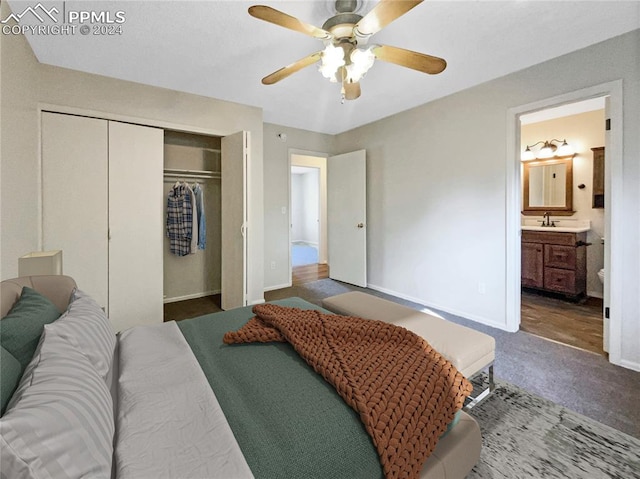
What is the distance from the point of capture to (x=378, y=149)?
4391 mm

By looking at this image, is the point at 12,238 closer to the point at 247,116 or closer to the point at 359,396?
the point at 359,396

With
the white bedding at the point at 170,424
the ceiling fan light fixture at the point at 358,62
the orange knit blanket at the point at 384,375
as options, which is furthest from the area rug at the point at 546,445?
the ceiling fan light fixture at the point at 358,62

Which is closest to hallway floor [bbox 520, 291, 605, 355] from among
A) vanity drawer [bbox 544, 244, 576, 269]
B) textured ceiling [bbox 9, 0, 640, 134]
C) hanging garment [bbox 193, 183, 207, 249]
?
vanity drawer [bbox 544, 244, 576, 269]

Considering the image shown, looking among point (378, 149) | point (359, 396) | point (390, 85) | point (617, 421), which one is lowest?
point (617, 421)

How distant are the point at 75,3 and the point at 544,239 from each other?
17.4ft

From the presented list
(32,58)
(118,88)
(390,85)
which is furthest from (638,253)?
(32,58)

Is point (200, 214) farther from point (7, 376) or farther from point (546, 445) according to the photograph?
point (546, 445)

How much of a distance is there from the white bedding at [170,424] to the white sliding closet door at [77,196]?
2067 millimetres

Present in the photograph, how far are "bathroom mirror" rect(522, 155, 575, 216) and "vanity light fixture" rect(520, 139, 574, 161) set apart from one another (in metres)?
0.07

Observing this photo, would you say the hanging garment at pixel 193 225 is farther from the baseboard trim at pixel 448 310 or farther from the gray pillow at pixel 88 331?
the baseboard trim at pixel 448 310

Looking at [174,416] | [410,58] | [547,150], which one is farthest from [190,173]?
[547,150]

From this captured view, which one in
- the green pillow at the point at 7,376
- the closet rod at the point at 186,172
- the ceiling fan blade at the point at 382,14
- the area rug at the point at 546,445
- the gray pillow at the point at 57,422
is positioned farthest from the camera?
the closet rod at the point at 186,172

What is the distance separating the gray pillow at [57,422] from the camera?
539mm

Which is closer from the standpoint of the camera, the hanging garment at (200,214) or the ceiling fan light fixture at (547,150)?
the hanging garment at (200,214)
